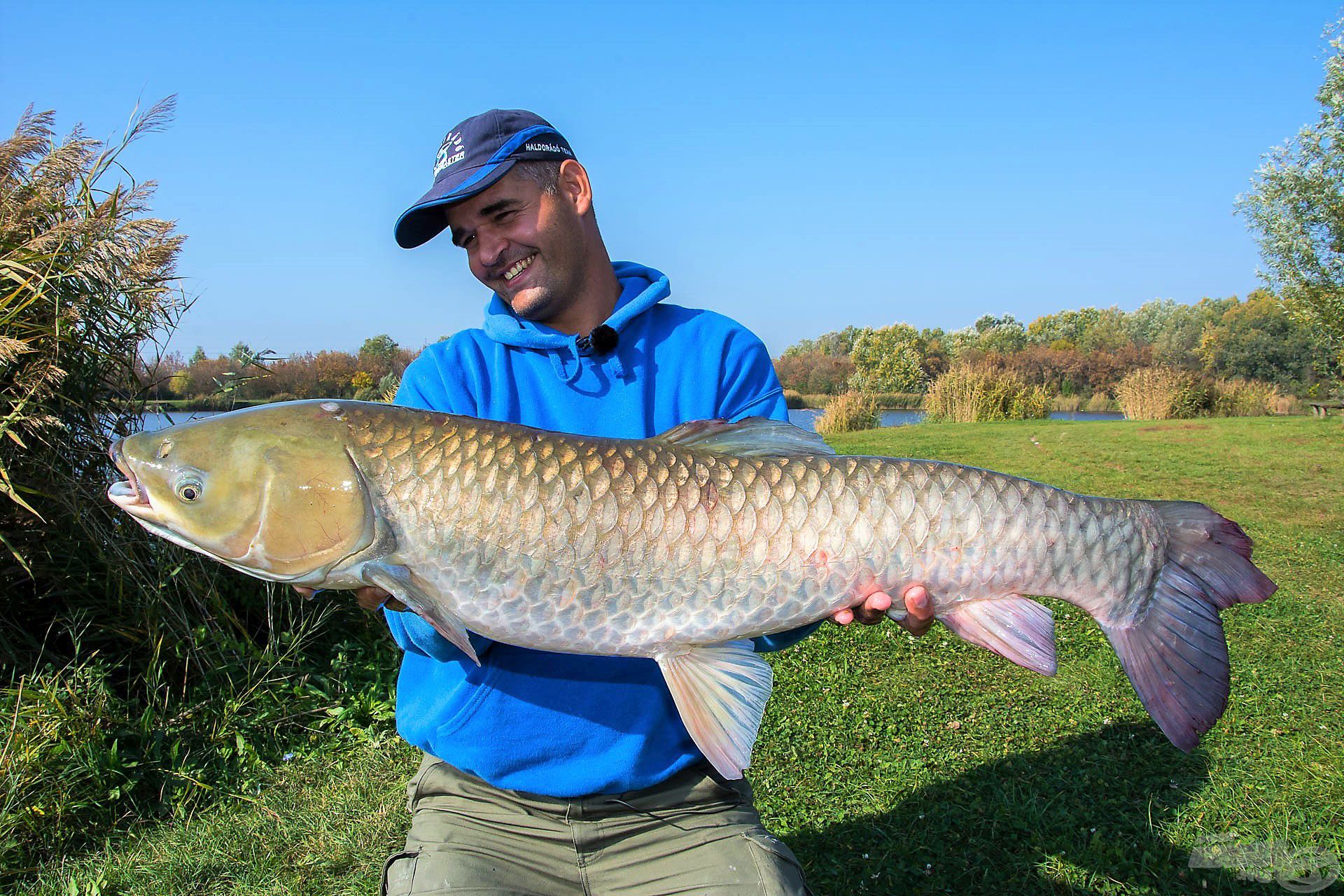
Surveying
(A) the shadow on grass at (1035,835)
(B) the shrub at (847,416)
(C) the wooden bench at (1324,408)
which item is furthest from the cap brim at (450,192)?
(C) the wooden bench at (1324,408)

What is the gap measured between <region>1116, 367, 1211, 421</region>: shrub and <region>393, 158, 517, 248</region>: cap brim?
866 inches

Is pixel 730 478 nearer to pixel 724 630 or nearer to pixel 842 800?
pixel 724 630

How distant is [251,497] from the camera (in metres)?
2.01

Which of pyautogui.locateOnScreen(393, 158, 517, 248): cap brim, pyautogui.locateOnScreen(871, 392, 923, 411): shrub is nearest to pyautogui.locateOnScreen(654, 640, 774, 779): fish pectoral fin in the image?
pyautogui.locateOnScreen(393, 158, 517, 248): cap brim

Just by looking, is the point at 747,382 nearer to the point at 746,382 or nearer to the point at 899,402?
the point at 746,382

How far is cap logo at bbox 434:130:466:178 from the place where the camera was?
2.85 meters

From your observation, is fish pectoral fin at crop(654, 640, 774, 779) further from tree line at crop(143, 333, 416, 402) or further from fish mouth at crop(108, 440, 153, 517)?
tree line at crop(143, 333, 416, 402)

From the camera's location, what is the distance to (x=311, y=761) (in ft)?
13.7

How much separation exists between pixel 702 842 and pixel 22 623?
3581 mm

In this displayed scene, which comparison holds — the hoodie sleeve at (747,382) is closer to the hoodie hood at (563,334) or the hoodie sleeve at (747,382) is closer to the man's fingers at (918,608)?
the hoodie hood at (563,334)

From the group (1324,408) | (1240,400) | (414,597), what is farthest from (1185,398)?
(414,597)

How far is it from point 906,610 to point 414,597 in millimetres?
1217

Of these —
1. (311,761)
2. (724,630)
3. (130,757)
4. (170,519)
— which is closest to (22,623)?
(130,757)
